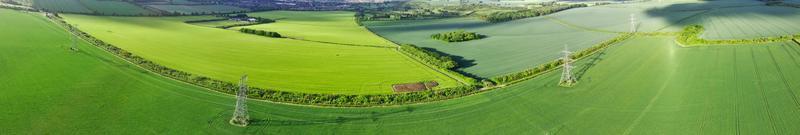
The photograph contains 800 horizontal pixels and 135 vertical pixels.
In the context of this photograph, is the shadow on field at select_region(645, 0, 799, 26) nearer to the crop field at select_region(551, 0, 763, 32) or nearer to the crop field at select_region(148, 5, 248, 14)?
the crop field at select_region(551, 0, 763, 32)

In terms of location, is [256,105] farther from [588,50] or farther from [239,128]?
[588,50]

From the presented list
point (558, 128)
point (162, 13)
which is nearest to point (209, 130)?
point (558, 128)

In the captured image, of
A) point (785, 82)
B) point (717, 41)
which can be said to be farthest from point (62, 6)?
point (785, 82)

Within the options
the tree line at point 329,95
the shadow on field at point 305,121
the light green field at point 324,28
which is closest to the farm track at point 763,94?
the tree line at point 329,95

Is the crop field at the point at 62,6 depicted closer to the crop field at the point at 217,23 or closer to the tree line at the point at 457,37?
the crop field at the point at 217,23

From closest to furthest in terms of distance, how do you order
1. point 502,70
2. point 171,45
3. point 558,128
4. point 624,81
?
1. point 558,128
2. point 624,81
3. point 502,70
4. point 171,45

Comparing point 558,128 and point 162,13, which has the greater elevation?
point 162,13
